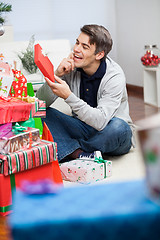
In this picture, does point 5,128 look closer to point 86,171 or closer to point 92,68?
point 86,171

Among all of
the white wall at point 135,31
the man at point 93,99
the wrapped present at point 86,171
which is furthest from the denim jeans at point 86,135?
the white wall at point 135,31

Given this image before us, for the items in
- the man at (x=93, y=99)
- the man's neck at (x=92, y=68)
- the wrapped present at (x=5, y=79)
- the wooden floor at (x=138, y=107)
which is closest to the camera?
the wrapped present at (x=5, y=79)

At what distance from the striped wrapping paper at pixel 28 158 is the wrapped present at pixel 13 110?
0.12m

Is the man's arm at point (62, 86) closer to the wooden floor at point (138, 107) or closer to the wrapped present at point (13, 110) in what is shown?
the wrapped present at point (13, 110)

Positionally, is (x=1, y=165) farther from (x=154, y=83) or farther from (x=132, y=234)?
(x=154, y=83)

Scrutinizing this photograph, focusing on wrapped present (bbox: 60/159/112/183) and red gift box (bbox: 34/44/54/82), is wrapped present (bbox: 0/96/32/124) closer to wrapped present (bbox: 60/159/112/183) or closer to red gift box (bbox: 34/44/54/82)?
red gift box (bbox: 34/44/54/82)

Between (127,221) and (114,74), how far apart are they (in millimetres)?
1693

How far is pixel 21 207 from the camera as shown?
18.9 inches

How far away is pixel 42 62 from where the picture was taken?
1.75 metres

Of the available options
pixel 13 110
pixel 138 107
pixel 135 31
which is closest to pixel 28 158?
pixel 13 110

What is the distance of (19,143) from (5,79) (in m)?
0.27

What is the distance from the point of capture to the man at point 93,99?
205 cm

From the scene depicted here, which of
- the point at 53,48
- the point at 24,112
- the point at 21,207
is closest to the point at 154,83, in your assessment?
the point at 53,48

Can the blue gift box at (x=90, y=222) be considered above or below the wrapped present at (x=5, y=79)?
above
